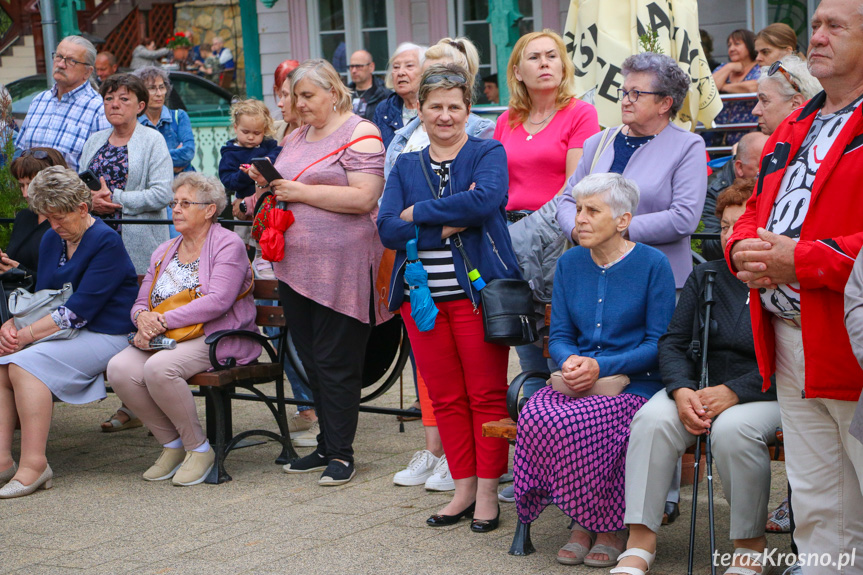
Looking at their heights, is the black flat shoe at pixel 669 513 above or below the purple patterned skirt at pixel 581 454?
below

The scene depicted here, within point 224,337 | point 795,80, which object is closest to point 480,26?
point 224,337

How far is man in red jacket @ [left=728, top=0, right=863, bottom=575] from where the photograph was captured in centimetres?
307

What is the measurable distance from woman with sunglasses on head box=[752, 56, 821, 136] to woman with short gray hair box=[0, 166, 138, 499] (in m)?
3.48

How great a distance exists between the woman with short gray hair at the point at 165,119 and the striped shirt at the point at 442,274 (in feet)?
13.7

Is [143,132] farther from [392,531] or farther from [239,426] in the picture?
[392,531]

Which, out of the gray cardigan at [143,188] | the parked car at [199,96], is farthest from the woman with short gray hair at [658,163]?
the parked car at [199,96]

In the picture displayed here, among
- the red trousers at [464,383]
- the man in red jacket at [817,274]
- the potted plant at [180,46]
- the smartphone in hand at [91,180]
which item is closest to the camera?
the man in red jacket at [817,274]

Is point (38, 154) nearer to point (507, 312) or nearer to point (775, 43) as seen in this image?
point (507, 312)

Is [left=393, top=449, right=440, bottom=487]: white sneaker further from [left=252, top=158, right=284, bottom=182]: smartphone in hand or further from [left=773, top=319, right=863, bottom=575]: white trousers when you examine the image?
[left=773, top=319, right=863, bottom=575]: white trousers

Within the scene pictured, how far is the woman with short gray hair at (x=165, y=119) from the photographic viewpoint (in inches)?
330

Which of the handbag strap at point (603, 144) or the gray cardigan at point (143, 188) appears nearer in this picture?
the handbag strap at point (603, 144)

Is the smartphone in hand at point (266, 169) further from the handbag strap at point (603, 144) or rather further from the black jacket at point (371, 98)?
the black jacket at point (371, 98)

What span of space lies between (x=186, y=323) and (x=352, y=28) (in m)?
10.4

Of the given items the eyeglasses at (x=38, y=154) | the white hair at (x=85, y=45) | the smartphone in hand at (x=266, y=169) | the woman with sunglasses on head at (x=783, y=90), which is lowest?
the smartphone in hand at (x=266, y=169)
